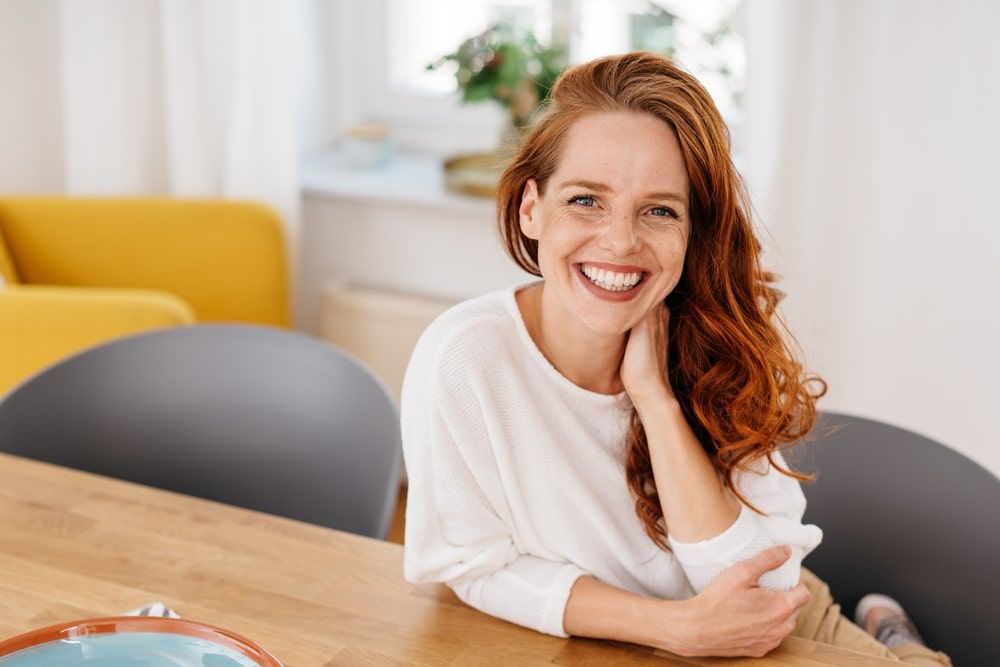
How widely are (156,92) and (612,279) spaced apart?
2280mm

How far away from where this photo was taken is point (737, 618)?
1.23 metres

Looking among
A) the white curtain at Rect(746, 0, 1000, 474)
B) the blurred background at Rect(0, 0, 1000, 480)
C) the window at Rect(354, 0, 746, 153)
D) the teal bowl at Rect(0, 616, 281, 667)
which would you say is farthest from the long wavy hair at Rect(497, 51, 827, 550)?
the window at Rect(354, 0, 746, 153)

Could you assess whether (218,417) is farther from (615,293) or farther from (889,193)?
(889,193)

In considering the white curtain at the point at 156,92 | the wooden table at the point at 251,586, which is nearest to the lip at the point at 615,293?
the wooden table at the point at 251,586

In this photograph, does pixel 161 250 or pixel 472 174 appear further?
pixel 472 174

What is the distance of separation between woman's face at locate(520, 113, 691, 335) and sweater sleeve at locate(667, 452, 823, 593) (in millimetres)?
246

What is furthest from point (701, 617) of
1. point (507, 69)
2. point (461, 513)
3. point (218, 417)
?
point (507, 69)

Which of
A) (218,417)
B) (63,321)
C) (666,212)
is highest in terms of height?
(666,212)

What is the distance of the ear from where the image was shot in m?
1.36

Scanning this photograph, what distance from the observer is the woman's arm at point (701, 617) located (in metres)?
1.22

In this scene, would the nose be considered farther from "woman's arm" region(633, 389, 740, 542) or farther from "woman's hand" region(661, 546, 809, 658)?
"woman's hand" region(661, 546, 809, 658)

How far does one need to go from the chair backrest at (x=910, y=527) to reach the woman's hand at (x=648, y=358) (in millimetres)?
329

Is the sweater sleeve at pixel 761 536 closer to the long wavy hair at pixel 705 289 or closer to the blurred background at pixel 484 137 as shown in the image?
the long wavy hair at pixel 705 289

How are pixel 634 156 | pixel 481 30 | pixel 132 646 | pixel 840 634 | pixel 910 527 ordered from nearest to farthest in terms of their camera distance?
pixel 132 646, pixel 634 156, pixel 840 634, pixel 910 527, pixel 481 30
